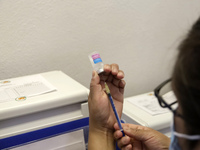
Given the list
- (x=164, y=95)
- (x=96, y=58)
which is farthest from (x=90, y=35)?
(x=164, y=95)

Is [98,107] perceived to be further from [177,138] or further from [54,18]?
[54,18]

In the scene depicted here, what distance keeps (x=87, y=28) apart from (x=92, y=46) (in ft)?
0.36

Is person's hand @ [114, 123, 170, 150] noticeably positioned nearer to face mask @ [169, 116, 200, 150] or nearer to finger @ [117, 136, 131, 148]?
finger @ [117, 136, 131, 148]

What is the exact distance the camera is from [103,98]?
0.76 meters

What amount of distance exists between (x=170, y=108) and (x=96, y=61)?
319 mm

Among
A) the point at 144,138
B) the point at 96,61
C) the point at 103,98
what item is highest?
the point at 96,61

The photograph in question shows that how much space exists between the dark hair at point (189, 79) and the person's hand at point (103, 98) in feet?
1.11

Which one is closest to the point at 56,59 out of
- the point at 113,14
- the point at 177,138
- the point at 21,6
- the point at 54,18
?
the point at 54,18

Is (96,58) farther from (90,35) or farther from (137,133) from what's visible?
(90,35)

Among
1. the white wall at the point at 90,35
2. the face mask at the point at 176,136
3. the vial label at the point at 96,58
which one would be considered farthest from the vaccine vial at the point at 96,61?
the white wall at the point at 90,35

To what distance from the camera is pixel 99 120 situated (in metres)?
0.77

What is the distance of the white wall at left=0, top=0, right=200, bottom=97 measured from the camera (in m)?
1.12

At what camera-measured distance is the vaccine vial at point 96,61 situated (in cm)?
71

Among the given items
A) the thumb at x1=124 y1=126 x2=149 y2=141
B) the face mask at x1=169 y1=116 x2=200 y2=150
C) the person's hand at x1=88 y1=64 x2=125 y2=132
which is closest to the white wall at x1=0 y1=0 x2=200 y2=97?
the person's hand at x1=88 y1=64 x2=125 y2=132
